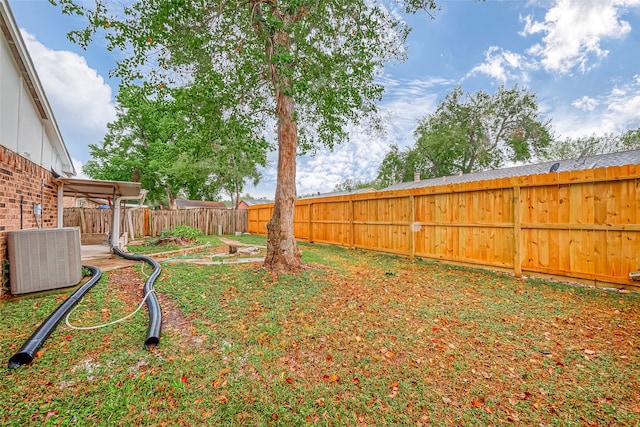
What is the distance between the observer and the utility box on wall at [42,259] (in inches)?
146

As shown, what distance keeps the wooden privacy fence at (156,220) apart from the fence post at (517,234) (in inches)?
495

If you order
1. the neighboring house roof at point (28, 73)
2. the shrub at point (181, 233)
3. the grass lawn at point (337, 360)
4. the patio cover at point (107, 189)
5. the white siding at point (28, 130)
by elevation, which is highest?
the neighboring house roof at point (28, 73)

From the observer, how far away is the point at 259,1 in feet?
14.6

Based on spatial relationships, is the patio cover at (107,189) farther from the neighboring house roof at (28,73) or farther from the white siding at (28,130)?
the neighboring house roof at (28,73)

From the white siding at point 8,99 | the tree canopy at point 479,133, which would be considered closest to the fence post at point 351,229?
the white siding at point 8,99

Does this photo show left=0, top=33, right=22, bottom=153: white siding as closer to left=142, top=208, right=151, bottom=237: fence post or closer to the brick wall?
the brick wall

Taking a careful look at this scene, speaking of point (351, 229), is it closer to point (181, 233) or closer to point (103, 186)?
point (181, 233)

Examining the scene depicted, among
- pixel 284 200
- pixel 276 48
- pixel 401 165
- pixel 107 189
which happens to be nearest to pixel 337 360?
pixel 284 200

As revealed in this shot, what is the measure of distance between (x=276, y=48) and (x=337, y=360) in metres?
4.52

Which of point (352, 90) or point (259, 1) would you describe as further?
point (352, 90)

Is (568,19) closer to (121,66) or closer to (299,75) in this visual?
(299,75)

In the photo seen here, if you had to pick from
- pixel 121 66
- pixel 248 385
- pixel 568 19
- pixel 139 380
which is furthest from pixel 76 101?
pixel 568 19

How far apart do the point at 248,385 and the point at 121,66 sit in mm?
5540

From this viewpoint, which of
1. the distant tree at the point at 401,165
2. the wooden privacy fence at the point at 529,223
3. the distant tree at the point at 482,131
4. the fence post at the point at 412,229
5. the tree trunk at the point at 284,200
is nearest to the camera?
the wooden privacy fence at the point at 529,223
